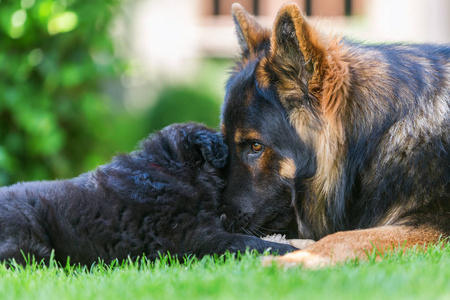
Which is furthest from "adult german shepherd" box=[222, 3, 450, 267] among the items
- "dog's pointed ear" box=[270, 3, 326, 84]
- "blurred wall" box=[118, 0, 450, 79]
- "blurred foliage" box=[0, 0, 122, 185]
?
"blurred wall" box=[118, 0, 450, 79]

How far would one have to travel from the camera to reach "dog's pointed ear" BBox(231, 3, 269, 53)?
4.26 metres

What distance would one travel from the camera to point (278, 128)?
3859 mm

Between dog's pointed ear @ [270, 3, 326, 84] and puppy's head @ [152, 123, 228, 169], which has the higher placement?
dog's pointed ear @ [270, 3, 326, 84]

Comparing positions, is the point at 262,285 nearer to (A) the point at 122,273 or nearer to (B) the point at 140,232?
(A) the point at 122,273

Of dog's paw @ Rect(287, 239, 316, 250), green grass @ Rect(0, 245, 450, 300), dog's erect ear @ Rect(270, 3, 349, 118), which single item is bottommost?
dog's paw @ Rect(287, 239, 316, 250)

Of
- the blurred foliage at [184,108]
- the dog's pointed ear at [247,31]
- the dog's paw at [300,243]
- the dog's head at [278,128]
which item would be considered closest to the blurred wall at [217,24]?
the blurred foliage at [184,108]

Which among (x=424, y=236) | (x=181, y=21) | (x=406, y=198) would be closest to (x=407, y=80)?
(x=406, y=198)

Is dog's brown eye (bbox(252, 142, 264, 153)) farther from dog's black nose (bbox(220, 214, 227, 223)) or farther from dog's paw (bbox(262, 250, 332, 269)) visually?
dog's paw (bbox(262, 250, 332, 269))

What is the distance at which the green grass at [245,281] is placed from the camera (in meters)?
2.38

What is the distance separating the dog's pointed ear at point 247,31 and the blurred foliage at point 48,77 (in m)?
3.35

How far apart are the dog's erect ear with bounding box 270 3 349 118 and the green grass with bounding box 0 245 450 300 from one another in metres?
1.07

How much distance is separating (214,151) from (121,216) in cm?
80

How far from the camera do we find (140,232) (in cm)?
369

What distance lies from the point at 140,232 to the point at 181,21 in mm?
8115
